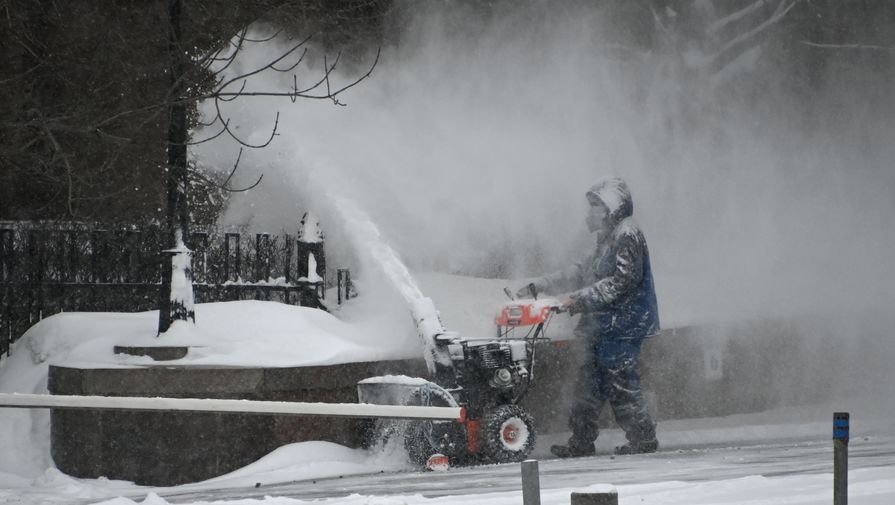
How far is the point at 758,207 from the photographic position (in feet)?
48.1

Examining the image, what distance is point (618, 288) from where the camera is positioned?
942cm

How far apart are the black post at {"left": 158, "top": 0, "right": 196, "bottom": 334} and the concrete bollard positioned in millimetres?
5333

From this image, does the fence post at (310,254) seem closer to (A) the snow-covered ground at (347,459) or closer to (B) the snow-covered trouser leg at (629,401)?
(A) the snow-covered ground at (347,459)

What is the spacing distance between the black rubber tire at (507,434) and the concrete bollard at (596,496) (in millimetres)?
4386

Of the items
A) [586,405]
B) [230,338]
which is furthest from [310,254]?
[586,405]

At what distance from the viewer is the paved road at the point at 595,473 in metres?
7.45

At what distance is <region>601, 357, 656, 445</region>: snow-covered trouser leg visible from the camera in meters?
9.45

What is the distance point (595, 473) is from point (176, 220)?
12.4ft

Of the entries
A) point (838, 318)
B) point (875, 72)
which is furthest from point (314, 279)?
point (875, 72)

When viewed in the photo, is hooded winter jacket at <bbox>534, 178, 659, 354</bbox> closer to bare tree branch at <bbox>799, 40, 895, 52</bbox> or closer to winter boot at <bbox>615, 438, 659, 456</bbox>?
winter boot at <bbox>615, 438, 659, 456</bbox>

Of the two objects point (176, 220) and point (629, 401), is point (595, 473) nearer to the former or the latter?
point (629, 401)

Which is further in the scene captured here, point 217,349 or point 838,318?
point 838,318

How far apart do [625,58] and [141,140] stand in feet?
21.3

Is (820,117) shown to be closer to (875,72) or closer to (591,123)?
(875,72)
